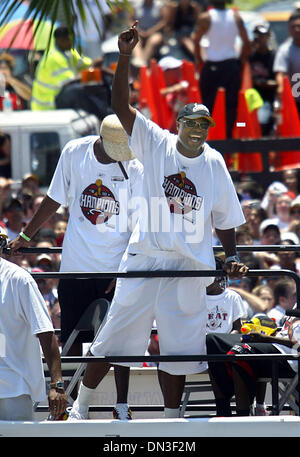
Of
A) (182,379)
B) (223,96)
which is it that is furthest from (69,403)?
(223,96)

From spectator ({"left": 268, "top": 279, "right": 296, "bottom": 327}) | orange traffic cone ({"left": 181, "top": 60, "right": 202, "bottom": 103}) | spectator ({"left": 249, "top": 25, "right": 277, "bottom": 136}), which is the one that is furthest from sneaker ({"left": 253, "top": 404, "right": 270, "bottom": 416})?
spectator ({"left": 249, "top": 25, "right": 277, "bottom": 136})

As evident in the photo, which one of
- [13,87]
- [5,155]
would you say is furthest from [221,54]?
[13,87]

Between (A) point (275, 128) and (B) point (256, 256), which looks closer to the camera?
(B) point (256, 256)

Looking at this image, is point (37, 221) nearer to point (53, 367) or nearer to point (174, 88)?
point (53, 367)

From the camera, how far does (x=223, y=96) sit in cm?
1046

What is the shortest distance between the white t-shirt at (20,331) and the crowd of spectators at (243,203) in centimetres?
202

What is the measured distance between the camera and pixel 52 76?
1290cm

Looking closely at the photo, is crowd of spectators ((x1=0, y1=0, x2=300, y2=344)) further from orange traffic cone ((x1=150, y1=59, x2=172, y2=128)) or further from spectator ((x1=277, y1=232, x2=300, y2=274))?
orange traffic cone ((x1=150, y1=59, x2=172, y2=128))

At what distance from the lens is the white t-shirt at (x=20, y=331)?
5035mm

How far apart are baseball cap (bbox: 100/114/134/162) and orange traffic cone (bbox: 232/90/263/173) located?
4.66 m

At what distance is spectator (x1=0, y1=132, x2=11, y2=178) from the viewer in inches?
467

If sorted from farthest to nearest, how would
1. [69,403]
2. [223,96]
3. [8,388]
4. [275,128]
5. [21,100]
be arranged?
[21,100] → [275,128] → [223,96] → [69,403] → [8,388]

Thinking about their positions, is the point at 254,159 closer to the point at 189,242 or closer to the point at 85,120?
the point at 85,120

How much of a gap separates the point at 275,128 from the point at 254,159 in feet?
2.09
